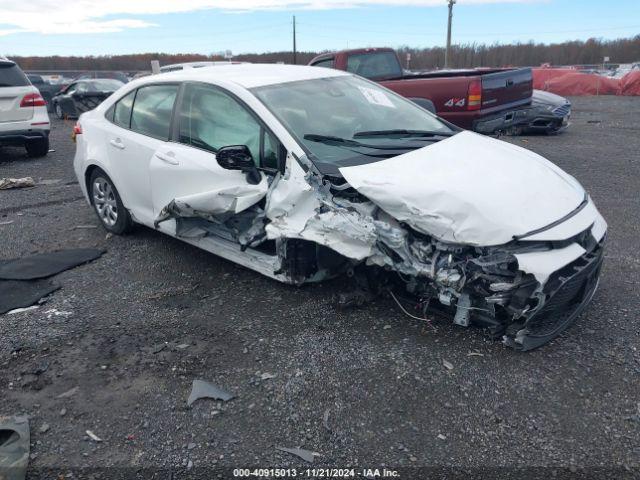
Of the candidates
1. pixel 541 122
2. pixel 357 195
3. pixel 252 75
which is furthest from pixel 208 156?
pixel 541 122

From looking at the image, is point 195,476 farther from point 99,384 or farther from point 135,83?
point 135,83

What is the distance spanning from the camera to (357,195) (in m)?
3.47

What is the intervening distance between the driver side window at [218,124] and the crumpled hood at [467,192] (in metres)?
0.79

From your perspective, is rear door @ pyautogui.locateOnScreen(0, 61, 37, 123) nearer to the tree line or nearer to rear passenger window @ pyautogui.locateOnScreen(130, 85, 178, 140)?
rear passenger window @ pyautogui.locateOnScreen(130, 85, 178, 140)

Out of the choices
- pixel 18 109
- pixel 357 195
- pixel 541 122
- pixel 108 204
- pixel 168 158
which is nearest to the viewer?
pixel 357 195

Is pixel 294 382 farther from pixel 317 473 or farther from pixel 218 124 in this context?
pixel 218 124

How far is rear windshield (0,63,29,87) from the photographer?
928 centimetres

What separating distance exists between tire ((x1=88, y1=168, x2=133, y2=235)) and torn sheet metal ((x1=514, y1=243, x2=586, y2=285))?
12.8 feet

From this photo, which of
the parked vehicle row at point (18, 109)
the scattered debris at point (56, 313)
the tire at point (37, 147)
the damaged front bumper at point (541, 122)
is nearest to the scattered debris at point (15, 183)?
the parked vehicle row at point (18, 109)

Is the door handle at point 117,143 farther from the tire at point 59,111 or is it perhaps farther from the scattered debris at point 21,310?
the tire at point 59,111

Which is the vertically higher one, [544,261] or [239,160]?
[239,160]

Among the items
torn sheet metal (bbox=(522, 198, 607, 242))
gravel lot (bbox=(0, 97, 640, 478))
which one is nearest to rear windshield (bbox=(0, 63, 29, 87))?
gravel lot (bbox=(0, 97, 640, 478))

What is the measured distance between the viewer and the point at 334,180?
3535 millimetres

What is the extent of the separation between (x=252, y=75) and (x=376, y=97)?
109 centimetres
